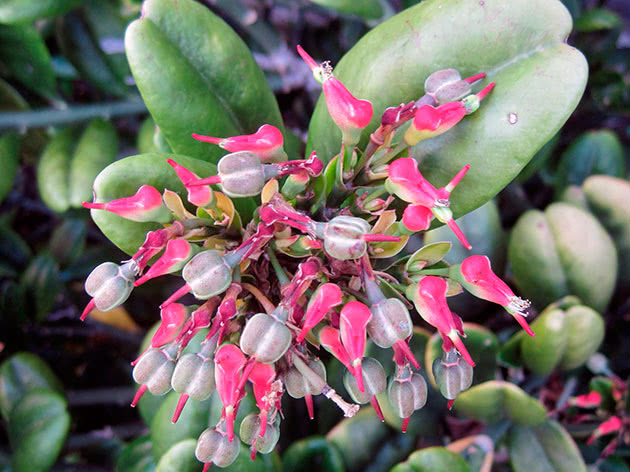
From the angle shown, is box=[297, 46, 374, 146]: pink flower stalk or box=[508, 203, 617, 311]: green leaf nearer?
box=[297, 46, 374, 146]: pink flower stalk

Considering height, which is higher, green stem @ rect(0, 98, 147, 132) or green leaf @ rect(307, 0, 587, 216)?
green stem @ rect(0, 98, 147, 132)

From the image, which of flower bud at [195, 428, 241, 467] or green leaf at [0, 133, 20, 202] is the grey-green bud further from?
green leaf at [0, 133, 20, 202]

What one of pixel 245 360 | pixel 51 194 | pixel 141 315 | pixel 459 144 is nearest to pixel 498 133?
pixel 459 144

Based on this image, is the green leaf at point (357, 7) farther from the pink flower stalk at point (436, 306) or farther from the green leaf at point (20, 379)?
the green leaf at point (20, 379)

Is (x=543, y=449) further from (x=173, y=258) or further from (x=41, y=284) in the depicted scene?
(x=41, y=284)

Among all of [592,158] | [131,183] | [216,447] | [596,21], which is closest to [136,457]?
[216,447]

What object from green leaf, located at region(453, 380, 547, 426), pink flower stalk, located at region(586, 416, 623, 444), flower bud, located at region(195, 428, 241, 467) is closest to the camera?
flower bud, located at region(195, 428, 241, 467)

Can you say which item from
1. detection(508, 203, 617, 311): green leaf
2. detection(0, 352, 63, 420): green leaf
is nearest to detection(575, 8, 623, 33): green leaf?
detection(508, 203, 617, 311): green leaf
